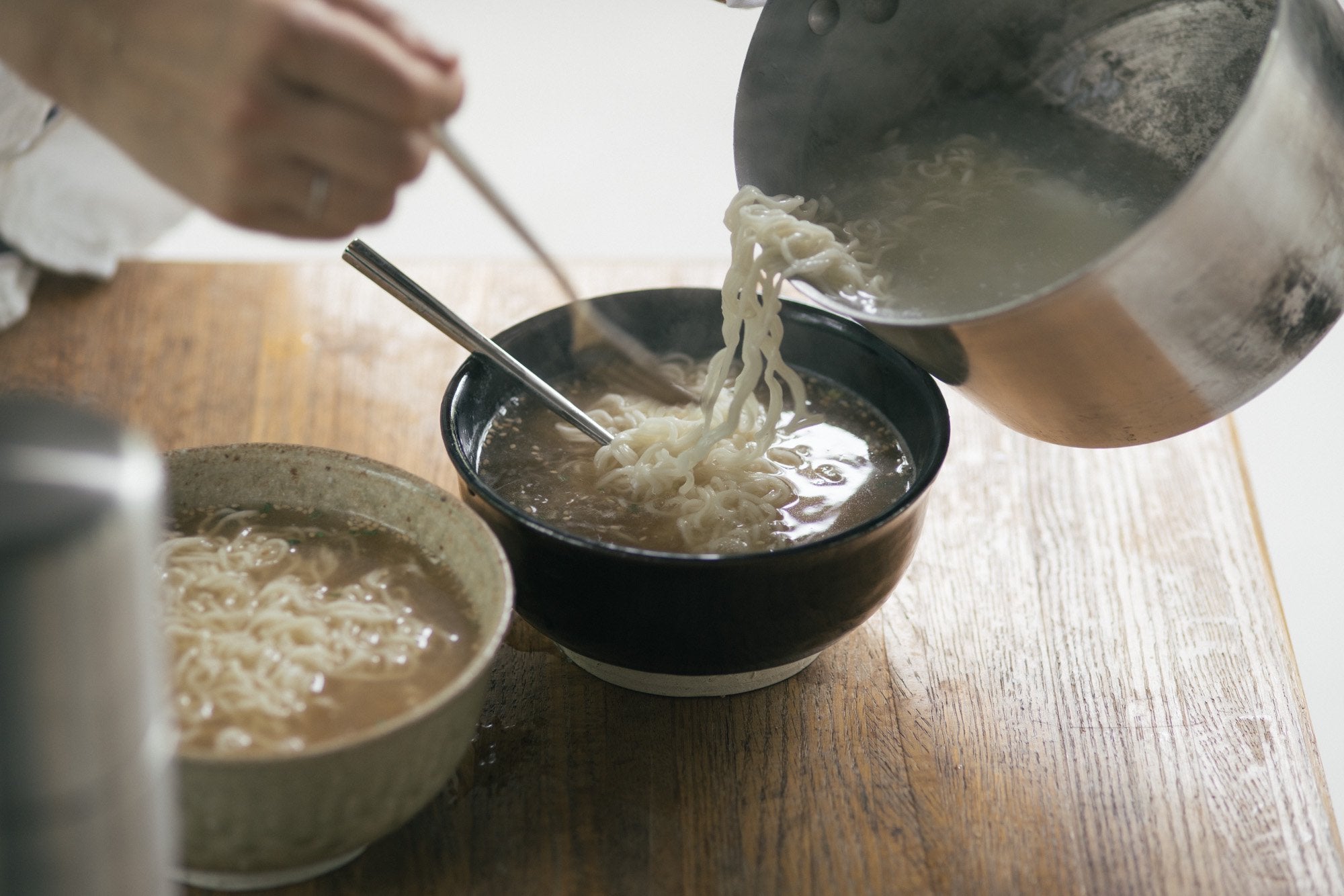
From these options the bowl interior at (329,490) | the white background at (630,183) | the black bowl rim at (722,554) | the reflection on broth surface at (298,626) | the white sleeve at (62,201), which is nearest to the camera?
the reflection on broth surface at (298,626)

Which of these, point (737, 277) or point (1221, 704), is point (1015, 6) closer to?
point (737, 277)

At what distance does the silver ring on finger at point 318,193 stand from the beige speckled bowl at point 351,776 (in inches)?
16.4

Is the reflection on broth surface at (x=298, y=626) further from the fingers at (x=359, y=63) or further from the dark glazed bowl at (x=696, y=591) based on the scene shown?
the fingers at (x=359, y=63)

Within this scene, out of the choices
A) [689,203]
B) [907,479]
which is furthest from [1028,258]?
[689,203]

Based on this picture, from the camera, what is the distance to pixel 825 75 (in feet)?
6.32

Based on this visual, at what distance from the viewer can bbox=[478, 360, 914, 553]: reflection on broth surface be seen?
1.79 m

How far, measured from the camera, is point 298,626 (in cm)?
144

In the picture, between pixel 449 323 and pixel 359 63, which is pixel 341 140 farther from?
pixel 449 323

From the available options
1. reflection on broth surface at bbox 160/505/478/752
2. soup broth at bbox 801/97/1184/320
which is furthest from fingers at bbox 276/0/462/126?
soup broth at bbox 801/97/1184/320

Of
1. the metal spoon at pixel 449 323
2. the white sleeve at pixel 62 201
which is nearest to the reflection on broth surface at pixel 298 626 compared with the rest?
the metal spoon at pixel 449 323

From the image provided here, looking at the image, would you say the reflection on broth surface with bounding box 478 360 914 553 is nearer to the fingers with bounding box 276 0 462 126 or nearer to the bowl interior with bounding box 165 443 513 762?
the bowl interior with bounding box 165 443 513 762

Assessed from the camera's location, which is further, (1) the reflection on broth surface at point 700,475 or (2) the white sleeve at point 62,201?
(2) the white sleeve at point 62,201

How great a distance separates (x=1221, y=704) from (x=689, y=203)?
11.9ft

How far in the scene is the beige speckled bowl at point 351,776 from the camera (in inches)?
46.9
